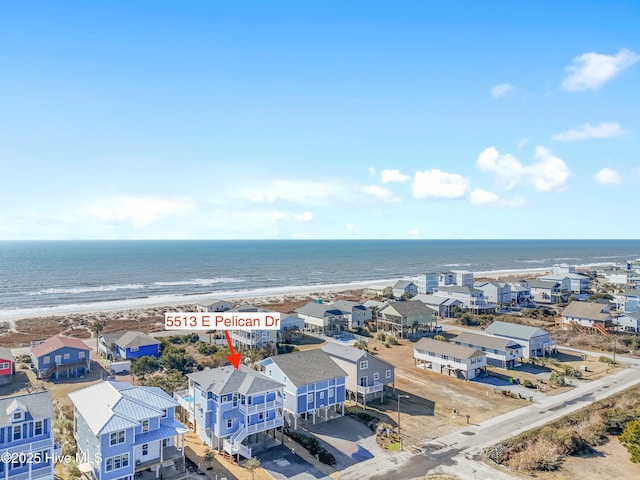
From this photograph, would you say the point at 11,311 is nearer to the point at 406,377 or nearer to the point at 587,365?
the point at 406,377

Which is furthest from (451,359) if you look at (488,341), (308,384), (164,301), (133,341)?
(164,301)

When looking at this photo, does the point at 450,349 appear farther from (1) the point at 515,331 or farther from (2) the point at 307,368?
(2) the point at 307,368

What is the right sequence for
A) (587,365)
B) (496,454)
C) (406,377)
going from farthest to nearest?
(587,365), (406,377), (496,454)

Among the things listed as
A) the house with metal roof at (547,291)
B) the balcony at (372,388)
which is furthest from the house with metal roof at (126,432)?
the house with metal roof at (547,291)

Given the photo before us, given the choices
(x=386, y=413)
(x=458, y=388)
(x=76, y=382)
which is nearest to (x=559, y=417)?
(x=458, y=388)

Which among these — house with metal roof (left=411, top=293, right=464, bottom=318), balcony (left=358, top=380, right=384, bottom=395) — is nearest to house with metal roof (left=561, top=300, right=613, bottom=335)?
house with metal roof (left=411, top=293, right=464, bottom=318)

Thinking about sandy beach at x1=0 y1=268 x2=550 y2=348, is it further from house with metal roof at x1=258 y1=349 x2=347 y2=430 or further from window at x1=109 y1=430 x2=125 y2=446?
window at x1=109 y1=430 x2=125 y2=446
